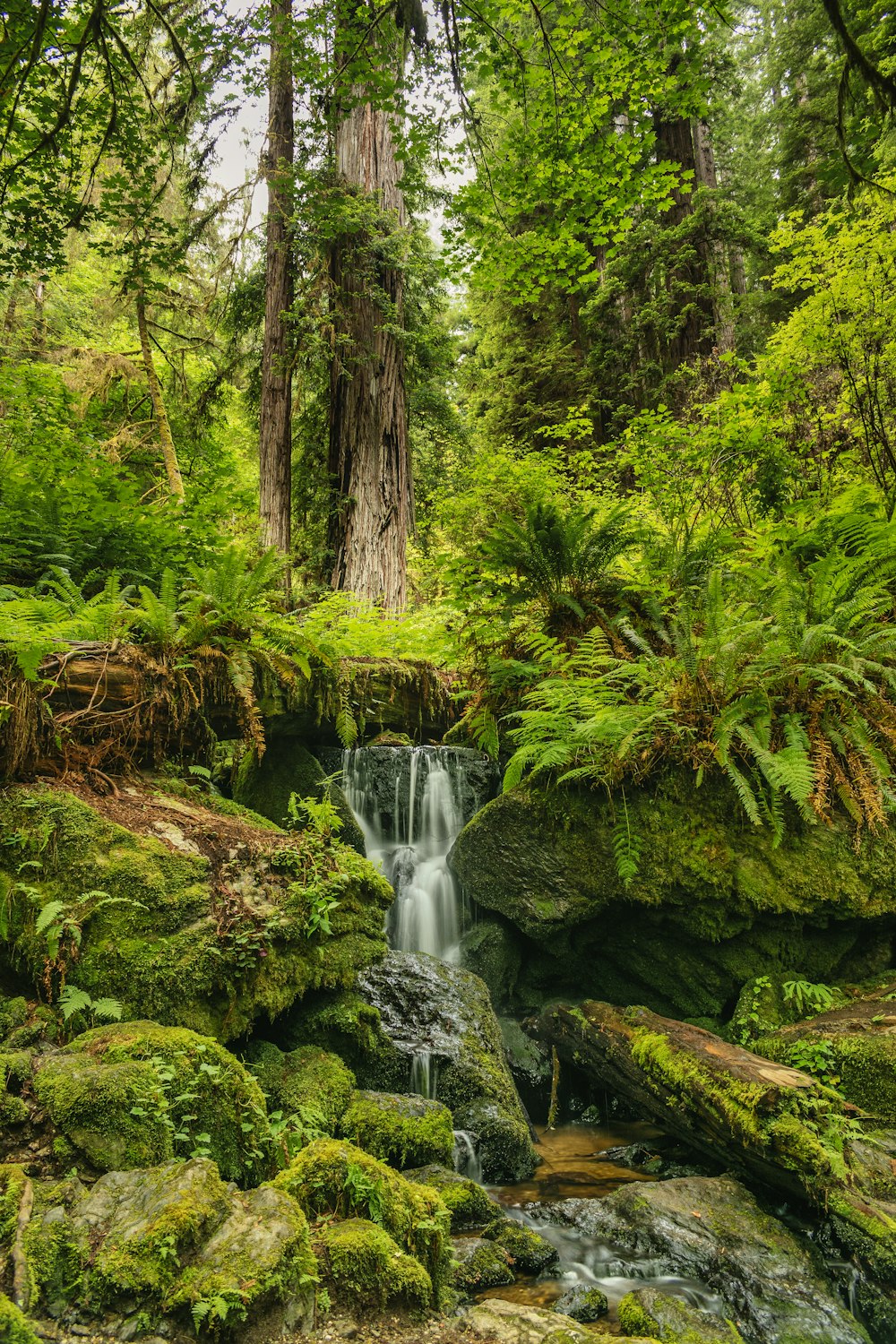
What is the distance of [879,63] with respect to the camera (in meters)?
7.67

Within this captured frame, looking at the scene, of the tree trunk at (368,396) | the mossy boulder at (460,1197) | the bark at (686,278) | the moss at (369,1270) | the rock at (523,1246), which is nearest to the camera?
the moss at (369,1270)

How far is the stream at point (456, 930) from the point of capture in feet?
9.81

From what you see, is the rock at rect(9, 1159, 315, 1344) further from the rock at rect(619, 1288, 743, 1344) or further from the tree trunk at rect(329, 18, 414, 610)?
the tree trunk at rect(329, 18, 414, 610)

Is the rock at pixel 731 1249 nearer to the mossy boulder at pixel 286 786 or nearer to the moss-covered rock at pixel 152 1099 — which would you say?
the moss-covered rock at pixel 152 1099

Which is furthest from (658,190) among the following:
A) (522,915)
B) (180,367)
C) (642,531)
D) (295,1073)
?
(180,367)

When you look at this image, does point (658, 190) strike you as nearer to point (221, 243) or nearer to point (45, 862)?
point (45, 862)

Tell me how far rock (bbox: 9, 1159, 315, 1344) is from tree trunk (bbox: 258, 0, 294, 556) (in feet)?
27.4

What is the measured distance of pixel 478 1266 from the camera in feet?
9.11

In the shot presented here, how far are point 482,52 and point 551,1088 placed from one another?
7406mm

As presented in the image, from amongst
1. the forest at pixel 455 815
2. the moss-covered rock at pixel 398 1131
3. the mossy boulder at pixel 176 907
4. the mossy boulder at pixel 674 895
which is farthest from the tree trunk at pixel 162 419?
the moss-covered rock at pixel 398 1131

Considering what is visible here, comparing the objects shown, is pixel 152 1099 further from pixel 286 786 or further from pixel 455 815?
pixel 455 815

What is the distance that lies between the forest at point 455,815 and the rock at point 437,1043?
0.03m

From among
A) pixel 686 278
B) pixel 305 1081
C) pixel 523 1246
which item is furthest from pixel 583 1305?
pixel 686 278

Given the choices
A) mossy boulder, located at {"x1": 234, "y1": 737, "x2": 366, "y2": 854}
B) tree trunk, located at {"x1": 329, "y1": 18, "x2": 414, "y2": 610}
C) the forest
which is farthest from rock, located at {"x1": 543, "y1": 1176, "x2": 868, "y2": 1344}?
tree trunk, located at {"x1": 329, "y1": 18, "x2": 414, "y2": 610}
